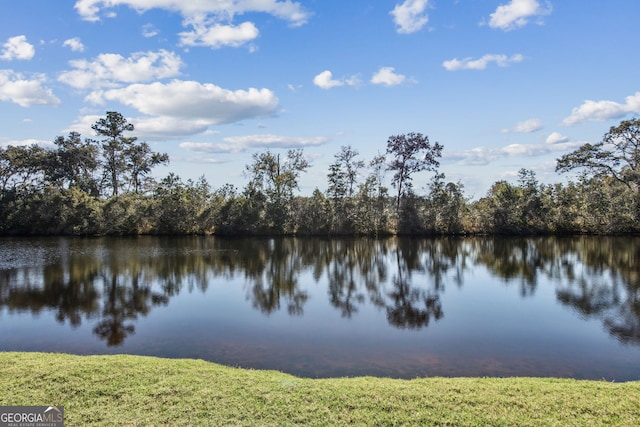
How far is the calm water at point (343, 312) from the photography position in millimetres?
10250

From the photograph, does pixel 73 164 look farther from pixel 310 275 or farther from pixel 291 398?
pixel 291 398

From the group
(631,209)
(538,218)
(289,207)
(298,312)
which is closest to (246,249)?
(289,207)

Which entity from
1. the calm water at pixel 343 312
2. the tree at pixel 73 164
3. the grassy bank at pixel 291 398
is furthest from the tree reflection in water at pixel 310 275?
the tree at pixel 73 164

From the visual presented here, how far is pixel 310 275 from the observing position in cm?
2178

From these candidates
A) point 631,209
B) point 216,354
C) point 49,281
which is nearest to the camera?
point 216,354

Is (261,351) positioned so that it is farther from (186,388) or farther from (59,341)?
(59,341)

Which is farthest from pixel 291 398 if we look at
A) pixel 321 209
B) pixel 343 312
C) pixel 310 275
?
pixel 321 209

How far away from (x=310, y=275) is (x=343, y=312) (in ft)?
23.9

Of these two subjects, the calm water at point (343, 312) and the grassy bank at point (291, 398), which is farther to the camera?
the calm water at point (343, 312)

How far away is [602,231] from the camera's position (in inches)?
1714

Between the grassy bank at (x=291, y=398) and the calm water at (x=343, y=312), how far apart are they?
7.40 ft

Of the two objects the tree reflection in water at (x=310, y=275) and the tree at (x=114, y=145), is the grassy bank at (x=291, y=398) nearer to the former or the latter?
the tree reflection in water at (x=310, y=275)

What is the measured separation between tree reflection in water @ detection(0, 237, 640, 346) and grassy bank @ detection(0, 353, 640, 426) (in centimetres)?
476

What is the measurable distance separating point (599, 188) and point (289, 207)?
31640 mm
